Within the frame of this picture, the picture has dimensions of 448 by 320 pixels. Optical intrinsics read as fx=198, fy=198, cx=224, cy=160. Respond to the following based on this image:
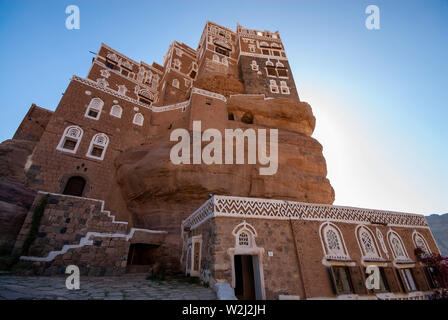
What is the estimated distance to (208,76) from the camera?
24734 mm

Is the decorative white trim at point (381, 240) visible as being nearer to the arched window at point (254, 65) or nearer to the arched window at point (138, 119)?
the arched window at point (138, 119)

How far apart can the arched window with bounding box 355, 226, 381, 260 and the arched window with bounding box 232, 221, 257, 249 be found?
18.4 feet

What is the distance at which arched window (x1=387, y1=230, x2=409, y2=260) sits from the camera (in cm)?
1017

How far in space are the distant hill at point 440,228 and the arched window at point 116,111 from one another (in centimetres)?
8350

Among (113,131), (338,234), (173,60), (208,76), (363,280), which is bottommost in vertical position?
(363,280)

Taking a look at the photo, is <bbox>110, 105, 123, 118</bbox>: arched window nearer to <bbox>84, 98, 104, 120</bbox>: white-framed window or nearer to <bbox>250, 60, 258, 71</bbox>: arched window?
<bbox>84, 98, 104, 120</bbox>: white-framed window

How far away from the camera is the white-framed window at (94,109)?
17753 mm

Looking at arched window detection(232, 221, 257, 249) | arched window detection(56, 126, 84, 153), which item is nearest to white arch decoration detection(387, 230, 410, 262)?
arched window detection(232, 221, 257, 249)

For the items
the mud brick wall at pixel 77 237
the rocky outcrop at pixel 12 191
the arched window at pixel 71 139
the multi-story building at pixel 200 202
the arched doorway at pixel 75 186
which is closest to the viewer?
the multi-story building at pixel 200 202

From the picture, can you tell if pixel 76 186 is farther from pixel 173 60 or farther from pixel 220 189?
pixel 173 60

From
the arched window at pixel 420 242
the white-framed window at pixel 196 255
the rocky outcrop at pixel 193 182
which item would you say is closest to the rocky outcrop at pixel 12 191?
the rocky outcrop at pixel 193 182

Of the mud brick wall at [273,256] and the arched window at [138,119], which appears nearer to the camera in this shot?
the mud brick wall at [273,256]
